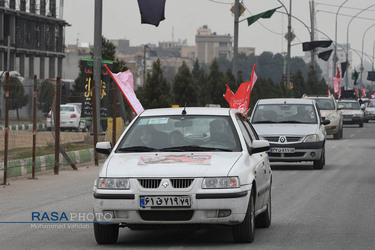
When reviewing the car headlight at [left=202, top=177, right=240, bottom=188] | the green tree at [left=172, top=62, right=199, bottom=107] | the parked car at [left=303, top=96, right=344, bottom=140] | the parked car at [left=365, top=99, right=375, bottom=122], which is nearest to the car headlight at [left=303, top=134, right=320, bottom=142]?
the car headlight at [left=202, top=177, right=240, bottom=188]

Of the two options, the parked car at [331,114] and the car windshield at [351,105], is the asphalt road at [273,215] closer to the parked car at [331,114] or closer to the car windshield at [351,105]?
the parked car at [331,114]

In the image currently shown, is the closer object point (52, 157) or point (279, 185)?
point (279, 185)

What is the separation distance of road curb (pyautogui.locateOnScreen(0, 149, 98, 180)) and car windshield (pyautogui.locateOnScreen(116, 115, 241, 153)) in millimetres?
8267

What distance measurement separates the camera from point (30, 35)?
83.2m

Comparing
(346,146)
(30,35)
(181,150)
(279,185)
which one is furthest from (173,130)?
(30,35)

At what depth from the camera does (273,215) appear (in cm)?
1200

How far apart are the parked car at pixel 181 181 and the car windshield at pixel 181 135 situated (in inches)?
0.4

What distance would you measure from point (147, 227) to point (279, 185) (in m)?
8.08

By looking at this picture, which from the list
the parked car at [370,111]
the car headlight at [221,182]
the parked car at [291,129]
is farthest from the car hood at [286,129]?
the parked car at [370,111]

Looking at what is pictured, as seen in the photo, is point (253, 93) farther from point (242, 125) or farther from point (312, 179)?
point (242, 125)

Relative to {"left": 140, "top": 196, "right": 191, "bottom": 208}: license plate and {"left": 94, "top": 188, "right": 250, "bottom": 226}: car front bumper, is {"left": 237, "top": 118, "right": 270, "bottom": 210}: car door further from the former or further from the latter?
{"left": 140, "top": 196, "right": 191, "bottom": 208}: license plate

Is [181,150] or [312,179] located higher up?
[181,150]

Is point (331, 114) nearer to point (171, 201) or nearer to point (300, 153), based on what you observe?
point (300, 153)

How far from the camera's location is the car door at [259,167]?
9.80 meters
